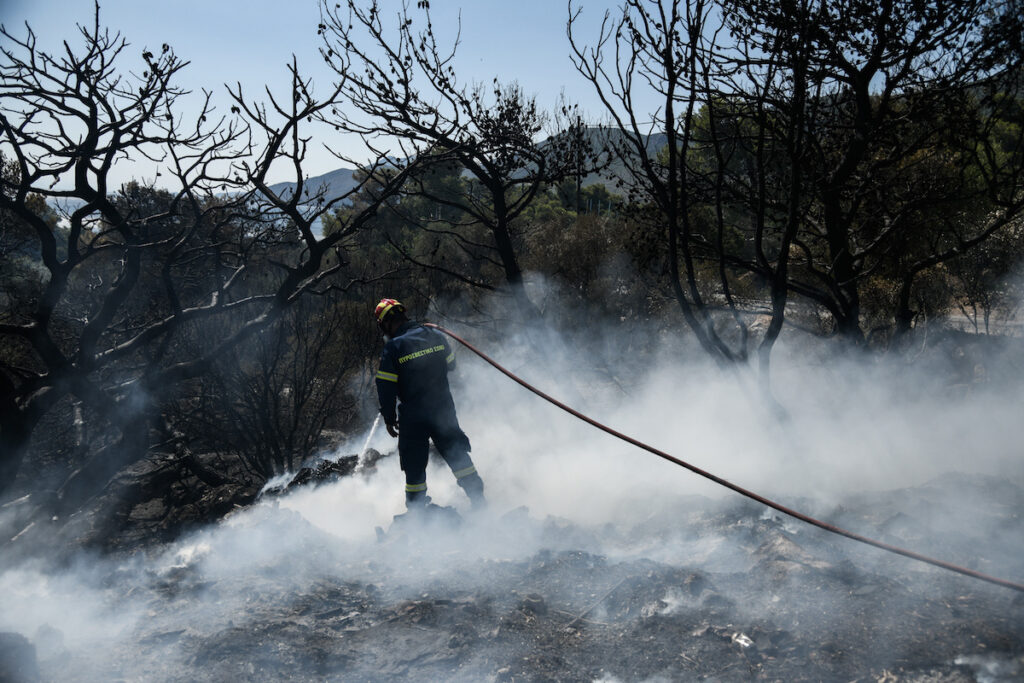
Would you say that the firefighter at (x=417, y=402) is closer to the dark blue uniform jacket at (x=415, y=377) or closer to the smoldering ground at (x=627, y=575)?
the dark blue uniform jacket at (x=415, y=377)

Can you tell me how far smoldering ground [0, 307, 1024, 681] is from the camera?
2.79 metres

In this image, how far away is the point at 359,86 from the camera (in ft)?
20.6

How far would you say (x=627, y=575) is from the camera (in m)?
3.51

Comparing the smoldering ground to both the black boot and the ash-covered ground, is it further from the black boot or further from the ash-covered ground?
the black boot

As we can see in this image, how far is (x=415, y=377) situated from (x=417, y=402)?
20cm

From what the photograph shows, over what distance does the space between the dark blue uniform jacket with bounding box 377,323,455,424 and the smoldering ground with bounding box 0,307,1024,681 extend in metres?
0.87

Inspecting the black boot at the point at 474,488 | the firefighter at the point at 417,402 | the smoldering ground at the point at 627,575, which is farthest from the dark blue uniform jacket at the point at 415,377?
the smoldering ground at the point at 627,575

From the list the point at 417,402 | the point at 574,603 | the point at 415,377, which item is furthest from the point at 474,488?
the point at 574,603

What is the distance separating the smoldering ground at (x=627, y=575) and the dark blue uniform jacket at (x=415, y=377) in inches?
34.1

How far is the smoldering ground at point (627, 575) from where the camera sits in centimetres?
279

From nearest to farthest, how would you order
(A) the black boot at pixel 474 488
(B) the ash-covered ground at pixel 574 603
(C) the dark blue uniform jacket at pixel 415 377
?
(B) the ash-covered ground at pixel 574 603 → (C) the dark blue uniform jacket at pixel 415 377 → (A) the black boot at pixel 474 488

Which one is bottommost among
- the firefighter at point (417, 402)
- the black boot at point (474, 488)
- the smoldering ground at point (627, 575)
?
the smoldering ground at point (627, 575)

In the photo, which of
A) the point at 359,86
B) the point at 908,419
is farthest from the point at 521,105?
the point at 908,419

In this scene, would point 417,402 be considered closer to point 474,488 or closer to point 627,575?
point 474,488
